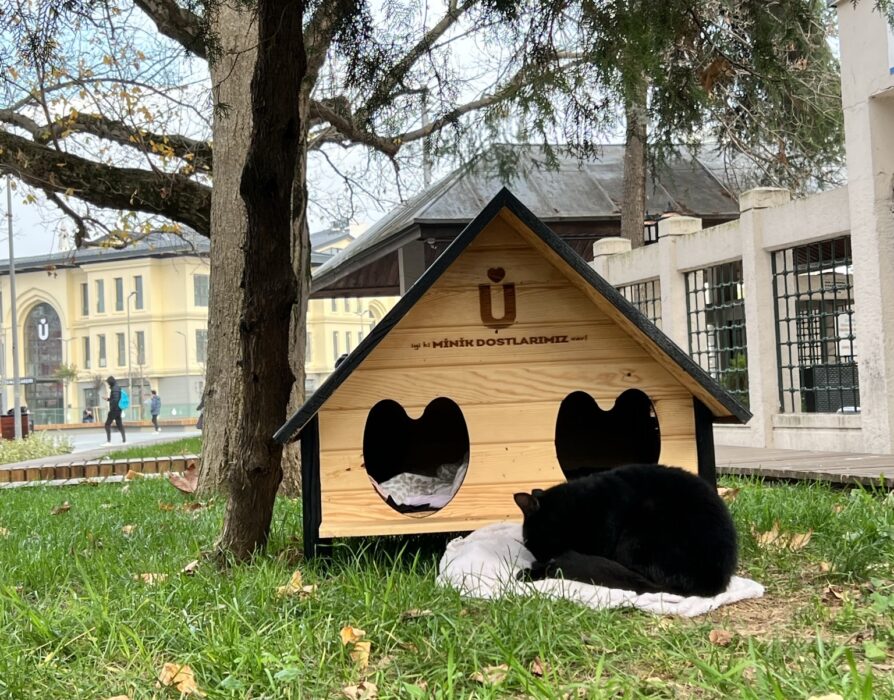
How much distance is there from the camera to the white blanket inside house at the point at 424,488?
4582 millimetres

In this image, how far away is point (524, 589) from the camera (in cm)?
350

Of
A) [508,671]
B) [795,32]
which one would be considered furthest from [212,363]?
[508,671]

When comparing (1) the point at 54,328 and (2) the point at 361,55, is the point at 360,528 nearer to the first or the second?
(2) the point at 361,55

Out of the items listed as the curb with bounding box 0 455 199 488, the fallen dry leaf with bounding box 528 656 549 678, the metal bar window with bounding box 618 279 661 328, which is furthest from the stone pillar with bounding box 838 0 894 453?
the curb with bounding box 0 455 199 488

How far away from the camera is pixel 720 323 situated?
483 inches

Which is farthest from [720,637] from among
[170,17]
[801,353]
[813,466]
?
[801,353]

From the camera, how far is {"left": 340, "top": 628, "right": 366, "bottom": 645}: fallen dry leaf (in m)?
2.96

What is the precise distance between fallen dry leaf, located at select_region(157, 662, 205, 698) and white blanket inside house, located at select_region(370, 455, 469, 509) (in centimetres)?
170

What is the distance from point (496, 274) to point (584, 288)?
0.43 m

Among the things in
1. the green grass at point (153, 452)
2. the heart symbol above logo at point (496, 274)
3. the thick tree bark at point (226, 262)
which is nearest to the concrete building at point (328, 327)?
the green grass at point (153, 452)

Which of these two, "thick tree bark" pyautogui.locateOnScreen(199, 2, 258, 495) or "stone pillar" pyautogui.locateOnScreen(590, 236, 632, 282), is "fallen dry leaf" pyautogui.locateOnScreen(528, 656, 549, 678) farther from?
"stone pillar" pyautogui.locateOnScreen(590, 236, 632, 282)

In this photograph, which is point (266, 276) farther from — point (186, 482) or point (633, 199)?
point (633, 199)

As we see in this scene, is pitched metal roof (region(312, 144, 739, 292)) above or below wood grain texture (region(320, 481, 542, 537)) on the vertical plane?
above

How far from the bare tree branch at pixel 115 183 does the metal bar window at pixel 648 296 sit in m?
6.56
